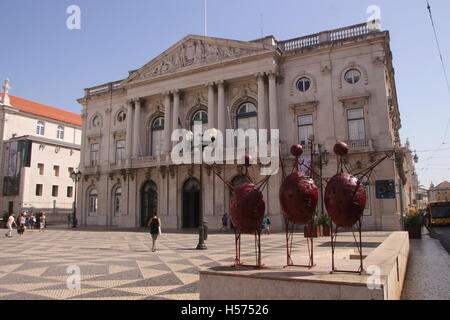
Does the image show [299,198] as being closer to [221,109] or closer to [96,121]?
[221,109]

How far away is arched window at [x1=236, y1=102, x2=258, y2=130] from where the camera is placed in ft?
99.2

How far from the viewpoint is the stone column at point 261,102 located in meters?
28.2

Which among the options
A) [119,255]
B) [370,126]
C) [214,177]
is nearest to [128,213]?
[214,177]

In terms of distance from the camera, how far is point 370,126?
84.9 feet

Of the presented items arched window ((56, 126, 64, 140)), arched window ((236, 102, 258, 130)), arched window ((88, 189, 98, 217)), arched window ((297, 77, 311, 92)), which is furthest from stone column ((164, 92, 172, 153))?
arched window ((56, 126, 64, 140))

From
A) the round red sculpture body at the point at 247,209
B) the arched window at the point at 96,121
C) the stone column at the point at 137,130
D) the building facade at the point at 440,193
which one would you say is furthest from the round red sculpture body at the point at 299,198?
the building facade at the point at 440,193

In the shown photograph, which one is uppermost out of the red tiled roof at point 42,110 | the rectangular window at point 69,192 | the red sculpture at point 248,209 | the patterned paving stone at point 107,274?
the red tiled roof at point 42,110

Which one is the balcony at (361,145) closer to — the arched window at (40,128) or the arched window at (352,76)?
the arched window at (352,76)

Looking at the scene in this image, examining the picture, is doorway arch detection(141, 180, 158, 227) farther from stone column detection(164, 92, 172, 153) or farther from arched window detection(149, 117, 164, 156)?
stone column detection(164, 92, 172, 153)

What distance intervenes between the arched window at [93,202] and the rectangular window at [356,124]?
27306 mm

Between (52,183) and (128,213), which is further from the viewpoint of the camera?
(52,183)

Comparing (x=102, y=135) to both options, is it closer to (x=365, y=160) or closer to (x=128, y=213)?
(x=128, y=213)

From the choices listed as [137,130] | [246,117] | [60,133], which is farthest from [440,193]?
[60,133]
